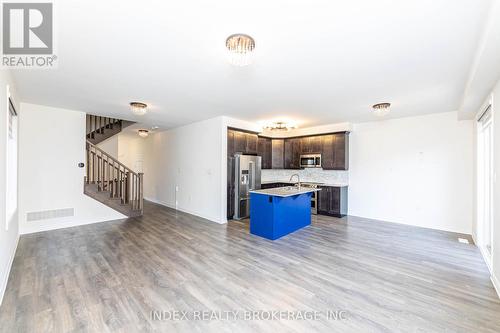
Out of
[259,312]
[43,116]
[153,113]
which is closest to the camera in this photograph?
[259,312]

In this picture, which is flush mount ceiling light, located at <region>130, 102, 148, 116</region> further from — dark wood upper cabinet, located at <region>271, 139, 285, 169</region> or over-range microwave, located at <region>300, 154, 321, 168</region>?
over-range microwave, located at <region>300, 154, 321, 168</region>

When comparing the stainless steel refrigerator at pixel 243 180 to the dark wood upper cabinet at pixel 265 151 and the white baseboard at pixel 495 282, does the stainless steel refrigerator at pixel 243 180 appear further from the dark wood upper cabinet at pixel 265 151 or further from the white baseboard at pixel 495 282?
the white baseboard at pixel 495 282

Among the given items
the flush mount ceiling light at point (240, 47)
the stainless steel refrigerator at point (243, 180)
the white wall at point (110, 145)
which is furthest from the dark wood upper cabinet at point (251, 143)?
the white wall at point (110, 145)

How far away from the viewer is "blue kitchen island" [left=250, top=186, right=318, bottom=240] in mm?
4223

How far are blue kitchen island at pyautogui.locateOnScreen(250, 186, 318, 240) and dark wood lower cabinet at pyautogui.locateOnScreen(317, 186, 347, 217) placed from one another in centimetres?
166

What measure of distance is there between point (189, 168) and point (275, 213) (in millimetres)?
3345

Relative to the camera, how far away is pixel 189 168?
6.49 m

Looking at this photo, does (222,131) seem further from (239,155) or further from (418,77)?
(418,77)

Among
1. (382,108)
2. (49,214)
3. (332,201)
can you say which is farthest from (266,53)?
(49,214)

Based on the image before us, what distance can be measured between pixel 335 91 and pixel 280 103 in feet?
3.47

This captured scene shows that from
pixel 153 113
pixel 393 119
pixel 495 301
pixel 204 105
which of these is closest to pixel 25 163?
pixel 153 113

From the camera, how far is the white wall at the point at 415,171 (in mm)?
4707

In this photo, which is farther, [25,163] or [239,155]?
[239,155]

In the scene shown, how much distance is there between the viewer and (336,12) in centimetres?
176
